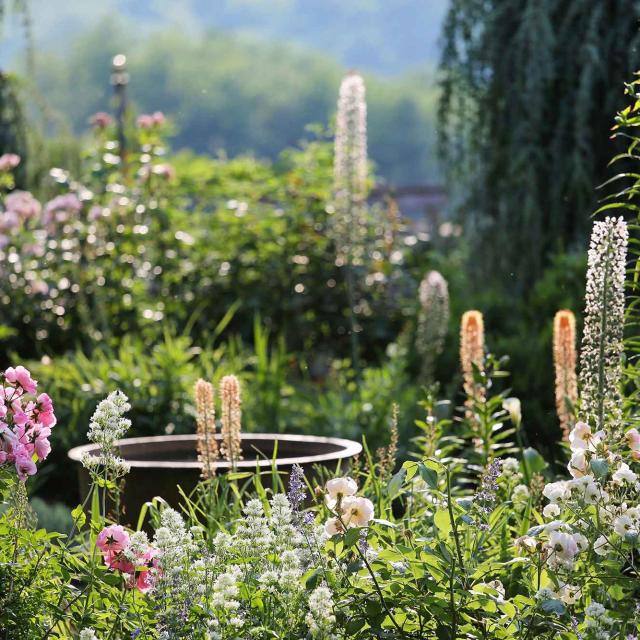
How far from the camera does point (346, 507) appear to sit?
1.98m

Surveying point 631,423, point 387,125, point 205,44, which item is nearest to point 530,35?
point 631,423

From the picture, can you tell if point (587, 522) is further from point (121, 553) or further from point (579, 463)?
point (121, 553)

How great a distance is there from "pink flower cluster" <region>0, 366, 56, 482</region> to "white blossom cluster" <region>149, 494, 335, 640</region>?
0.37 meters

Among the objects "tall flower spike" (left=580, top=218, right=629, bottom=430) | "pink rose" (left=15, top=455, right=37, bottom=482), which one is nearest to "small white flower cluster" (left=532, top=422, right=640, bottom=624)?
"tall flower spike" (left=580, top=218, right=629, bottom=430)

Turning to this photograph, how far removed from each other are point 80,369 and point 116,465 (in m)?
3.29

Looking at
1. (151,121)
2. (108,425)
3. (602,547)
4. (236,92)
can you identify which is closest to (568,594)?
(602,547)

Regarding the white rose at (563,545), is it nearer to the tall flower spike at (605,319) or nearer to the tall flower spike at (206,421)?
the tall flower spike at (605,319)

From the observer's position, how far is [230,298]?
6.84 metres

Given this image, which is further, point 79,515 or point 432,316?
point 432,316

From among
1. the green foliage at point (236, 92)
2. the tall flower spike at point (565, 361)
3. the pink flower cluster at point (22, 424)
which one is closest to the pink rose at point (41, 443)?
the pink flower cluster at point (22, 424)

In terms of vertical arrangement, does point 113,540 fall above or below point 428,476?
below

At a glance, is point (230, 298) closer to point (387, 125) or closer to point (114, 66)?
point (114, 66)

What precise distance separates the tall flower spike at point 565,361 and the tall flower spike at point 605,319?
1.27 ft

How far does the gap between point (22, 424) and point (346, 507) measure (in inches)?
29.1
